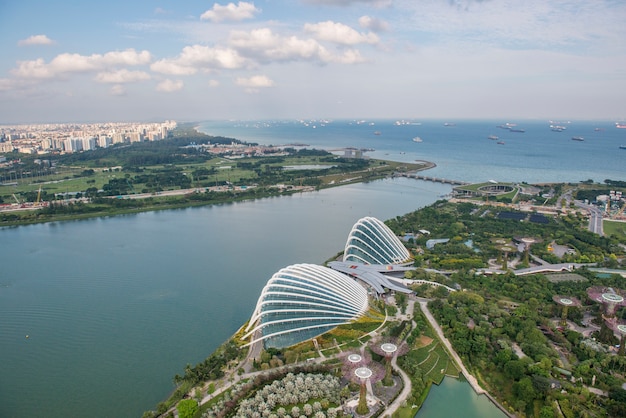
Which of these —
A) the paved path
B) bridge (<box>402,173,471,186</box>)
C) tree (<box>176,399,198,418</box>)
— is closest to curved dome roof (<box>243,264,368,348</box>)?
the paved path

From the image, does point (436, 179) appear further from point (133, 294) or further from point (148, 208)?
point (133, 294)

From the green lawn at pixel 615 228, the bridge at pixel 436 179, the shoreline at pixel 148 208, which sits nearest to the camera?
the green lawn at pixel 615 228

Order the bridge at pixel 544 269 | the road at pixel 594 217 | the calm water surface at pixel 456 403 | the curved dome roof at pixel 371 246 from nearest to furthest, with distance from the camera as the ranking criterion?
the calm water surface at pixel 456 403 → the bridge at pixel 544 269 → the curved dome roof at pixel 371 246 → the road at pixel 594 217

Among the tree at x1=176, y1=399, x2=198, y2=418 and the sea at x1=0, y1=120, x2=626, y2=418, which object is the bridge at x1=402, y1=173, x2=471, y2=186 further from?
the tree at x1=176, y1=399, x2=198, y2=418

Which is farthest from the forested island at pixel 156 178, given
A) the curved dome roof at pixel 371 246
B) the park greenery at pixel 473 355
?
the park greenery at pixel 473 355

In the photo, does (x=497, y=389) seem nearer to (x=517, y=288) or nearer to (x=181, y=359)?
(x=517, y=288)

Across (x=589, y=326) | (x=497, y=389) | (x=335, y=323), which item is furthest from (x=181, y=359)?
(x=589, y=326)

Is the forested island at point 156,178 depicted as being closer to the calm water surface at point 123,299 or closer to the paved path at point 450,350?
the calm water surface at point 123,299
